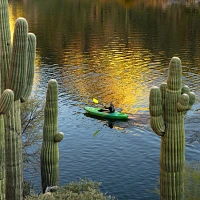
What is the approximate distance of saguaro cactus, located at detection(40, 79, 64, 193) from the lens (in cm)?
2123

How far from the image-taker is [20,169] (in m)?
19.1

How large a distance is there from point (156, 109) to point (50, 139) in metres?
5.57

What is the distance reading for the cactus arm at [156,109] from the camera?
62.3 ft

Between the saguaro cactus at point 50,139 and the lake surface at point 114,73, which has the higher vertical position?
the saguaro cactus at point 50,139

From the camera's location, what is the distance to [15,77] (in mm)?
17344

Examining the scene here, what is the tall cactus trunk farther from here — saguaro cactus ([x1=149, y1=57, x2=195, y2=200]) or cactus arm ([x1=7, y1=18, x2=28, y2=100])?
saguaro cactus ([x1=149, y1=57, x2=195, y2=200])

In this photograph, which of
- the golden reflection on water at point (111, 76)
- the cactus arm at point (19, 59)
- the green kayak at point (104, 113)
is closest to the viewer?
the cactus arm at point (19, 59)

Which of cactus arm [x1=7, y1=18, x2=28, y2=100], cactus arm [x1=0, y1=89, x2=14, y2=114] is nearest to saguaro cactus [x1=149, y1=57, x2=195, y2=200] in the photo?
cactus arm [x1=7, y1=18, x2=28, y2=100]

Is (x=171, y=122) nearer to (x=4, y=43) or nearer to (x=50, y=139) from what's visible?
(x=50, y=139)

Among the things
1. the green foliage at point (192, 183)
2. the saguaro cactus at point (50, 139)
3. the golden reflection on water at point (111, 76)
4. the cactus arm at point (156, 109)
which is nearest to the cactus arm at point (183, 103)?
the cactus arm at point (156, 109)

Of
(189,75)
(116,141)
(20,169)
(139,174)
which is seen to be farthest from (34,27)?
(20,169)

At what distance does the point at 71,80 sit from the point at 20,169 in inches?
1390

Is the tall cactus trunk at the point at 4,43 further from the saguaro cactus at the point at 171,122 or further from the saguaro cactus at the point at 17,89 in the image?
the saguaro cactus at the point at 171,122

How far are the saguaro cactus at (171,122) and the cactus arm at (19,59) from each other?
5.24 meters
